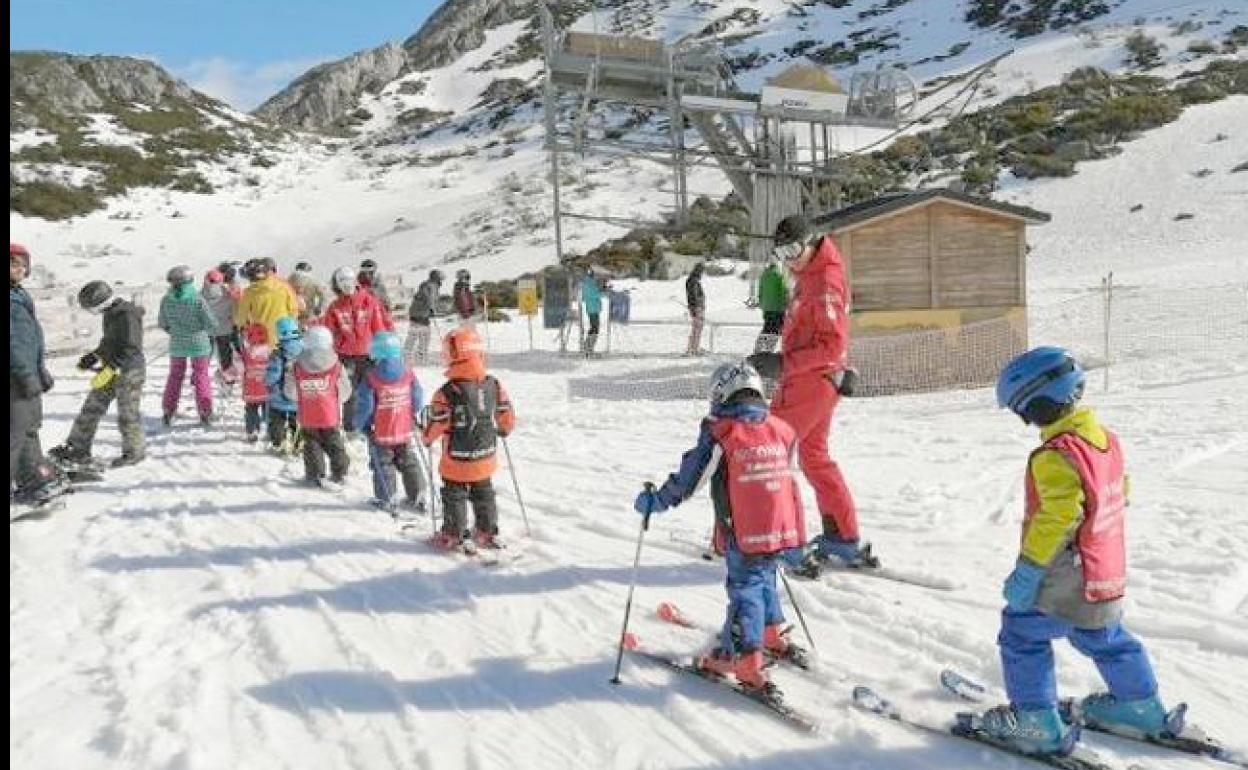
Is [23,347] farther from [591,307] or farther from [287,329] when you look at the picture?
[591,307]

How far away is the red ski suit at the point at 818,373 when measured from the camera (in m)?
6.02

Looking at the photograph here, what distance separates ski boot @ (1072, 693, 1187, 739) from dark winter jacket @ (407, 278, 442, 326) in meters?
Answer: 15.2

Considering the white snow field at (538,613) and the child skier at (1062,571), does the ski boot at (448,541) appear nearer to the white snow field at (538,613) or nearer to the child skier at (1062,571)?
the white snow field at (538,613)

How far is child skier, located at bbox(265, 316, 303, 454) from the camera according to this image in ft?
31.7

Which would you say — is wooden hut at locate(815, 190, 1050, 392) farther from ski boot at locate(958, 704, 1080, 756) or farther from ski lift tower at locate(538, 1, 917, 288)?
ski boot at locate(958, 704, 1080, 756)

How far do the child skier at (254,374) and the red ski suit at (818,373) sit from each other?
22.2 ft

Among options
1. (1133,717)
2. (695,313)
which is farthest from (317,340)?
(695,313)

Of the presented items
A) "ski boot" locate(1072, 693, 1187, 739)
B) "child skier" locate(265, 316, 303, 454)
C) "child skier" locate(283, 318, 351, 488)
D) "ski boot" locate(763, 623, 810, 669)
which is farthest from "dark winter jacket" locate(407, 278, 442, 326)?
"ski boot" locate(1072, 693, 1187, 739)

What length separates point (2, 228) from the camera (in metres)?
5.98

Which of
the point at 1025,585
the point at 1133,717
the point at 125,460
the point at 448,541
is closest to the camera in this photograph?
the point at 1025,585

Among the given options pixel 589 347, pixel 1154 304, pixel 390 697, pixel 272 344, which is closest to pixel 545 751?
pixel 390 697

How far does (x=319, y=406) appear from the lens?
8.52m

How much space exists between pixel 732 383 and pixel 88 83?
7959 cm

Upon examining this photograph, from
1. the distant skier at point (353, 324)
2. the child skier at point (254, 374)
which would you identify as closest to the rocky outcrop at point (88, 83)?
the child skier at point (254, 374)
